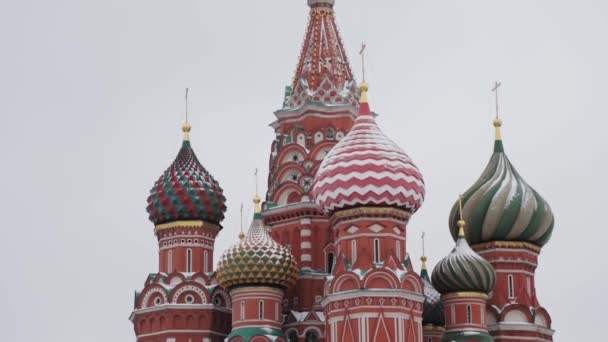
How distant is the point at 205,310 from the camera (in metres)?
46.9

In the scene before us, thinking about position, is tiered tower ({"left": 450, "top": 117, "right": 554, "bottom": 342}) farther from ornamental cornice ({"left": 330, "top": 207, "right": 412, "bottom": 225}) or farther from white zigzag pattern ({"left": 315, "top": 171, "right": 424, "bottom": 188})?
white zigzag pattern ({"left": 315, "top": 171, "right": 424, "bottom": 188})

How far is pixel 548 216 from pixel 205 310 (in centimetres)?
1072

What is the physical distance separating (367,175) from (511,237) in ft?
22.2

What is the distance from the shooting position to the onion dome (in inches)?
1770

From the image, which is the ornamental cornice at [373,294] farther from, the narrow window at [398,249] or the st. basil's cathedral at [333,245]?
the narrow window at [398,249]

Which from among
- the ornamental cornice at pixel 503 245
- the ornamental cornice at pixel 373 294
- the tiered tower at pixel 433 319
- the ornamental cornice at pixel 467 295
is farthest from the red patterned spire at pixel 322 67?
the ornamental cornice at pixel 373 294

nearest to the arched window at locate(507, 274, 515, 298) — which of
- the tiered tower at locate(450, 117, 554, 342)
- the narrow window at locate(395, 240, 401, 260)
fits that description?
the tiered tower at locate(450, 117, 554, 342)

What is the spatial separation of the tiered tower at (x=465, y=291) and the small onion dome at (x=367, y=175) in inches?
93.1

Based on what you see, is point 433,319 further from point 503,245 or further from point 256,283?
point 256,283

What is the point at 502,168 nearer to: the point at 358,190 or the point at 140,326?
the point at 358,190

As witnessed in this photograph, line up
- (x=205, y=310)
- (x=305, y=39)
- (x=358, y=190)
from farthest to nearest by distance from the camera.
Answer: (x=305, y=39) < (x=205, y=310) < (x=358, y=190)

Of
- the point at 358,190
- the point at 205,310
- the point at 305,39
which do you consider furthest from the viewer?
the point at 305,39

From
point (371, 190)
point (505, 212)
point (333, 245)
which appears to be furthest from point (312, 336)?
point (505, 212)

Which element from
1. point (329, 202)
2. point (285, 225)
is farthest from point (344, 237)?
point (285, 225)
